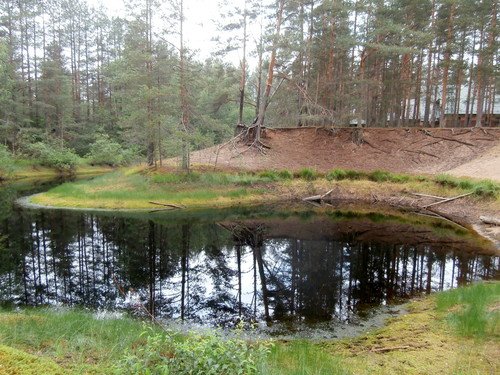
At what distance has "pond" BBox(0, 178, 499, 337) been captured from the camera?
28.0 ft

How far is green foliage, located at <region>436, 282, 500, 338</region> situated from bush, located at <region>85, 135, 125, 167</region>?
37.7m

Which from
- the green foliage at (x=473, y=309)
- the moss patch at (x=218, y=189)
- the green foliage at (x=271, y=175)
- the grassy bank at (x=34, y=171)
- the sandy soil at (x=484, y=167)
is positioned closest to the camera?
the green foliage at (x=473, y=309)

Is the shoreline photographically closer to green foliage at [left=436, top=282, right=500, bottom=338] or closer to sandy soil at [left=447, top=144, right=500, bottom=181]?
sandy soil at [left=447, top=144, right=500, bottom=181]

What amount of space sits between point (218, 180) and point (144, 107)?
691 cm

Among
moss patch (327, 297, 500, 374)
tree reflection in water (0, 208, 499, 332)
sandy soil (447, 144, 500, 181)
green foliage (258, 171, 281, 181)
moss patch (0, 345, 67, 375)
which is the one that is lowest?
tree reflection in water (0, 208, 499, 332)

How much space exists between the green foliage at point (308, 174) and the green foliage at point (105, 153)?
23051 mm

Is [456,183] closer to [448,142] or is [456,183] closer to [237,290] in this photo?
[448,142]

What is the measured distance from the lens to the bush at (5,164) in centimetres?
2971

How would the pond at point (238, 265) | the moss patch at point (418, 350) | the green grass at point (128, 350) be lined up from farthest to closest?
the pond at point (238, 265), the moss patch at point (418, 350), the green grass at point (128, 350)

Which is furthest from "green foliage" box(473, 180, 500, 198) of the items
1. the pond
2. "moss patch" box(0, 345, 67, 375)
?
"moss patch" box(0, 345, 67, 375)

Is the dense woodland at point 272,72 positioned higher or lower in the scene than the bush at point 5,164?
higher

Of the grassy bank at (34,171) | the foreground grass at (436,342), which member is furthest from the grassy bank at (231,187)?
→ the foreground grass at (436,342)

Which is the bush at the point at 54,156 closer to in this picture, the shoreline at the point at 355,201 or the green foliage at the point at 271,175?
the shoreline at the point at 355,201

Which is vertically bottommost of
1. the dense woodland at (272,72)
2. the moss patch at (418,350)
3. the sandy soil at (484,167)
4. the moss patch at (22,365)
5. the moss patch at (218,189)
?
the moss patch at (418,350)
